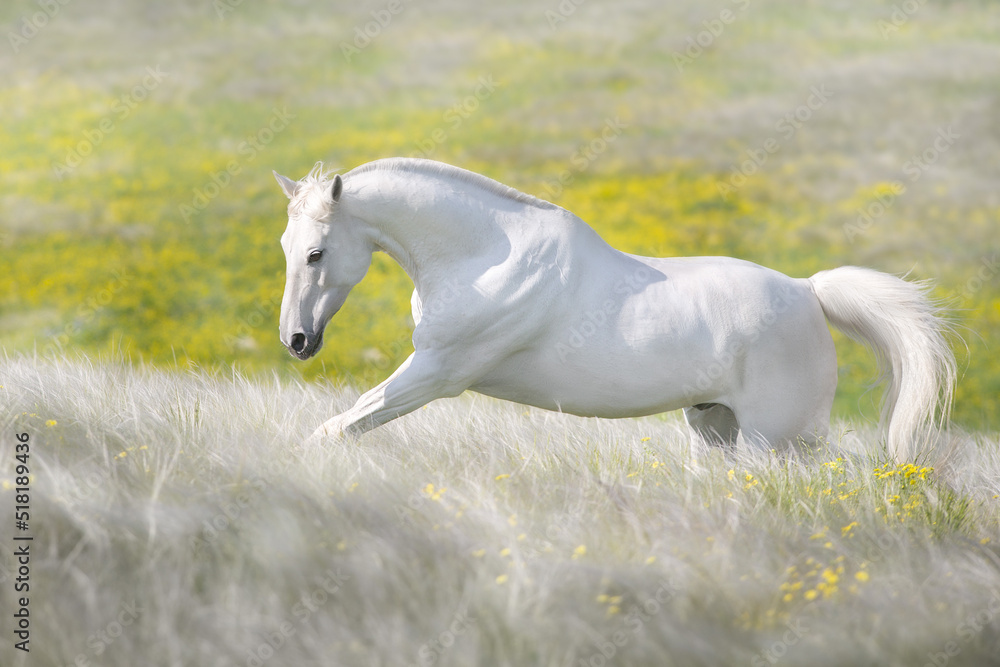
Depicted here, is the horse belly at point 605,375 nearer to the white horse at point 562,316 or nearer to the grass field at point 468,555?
the white horse at point 562,316

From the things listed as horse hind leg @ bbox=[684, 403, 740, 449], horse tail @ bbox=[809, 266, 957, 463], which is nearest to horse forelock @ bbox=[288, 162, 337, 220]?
horse hind leg @ bbox=[684, 403, 740, 449]

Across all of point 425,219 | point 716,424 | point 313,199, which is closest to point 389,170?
point 425,219

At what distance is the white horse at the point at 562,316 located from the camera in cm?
445

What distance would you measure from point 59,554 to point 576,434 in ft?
10.6

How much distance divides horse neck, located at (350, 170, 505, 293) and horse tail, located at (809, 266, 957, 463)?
81.7 inches

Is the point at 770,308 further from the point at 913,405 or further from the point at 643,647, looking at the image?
Result: the point at 643,647

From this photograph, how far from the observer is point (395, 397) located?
174 inches

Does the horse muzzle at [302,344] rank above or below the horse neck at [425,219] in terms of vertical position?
below

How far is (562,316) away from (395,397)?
0.99 m

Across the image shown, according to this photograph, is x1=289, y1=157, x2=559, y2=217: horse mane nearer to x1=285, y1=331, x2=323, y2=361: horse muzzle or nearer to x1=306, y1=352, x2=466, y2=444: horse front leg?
x1=285, y1=331, x2=323, y2=361: horse muzzle

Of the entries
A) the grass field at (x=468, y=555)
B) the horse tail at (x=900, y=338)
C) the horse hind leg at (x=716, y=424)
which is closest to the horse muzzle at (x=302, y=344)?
the grass field at (x=468, y=555)

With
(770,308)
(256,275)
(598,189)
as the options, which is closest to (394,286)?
(256,275)

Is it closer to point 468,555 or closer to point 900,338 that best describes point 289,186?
point 468,555

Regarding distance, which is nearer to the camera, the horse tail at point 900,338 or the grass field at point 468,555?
the grass field at point 468,555
